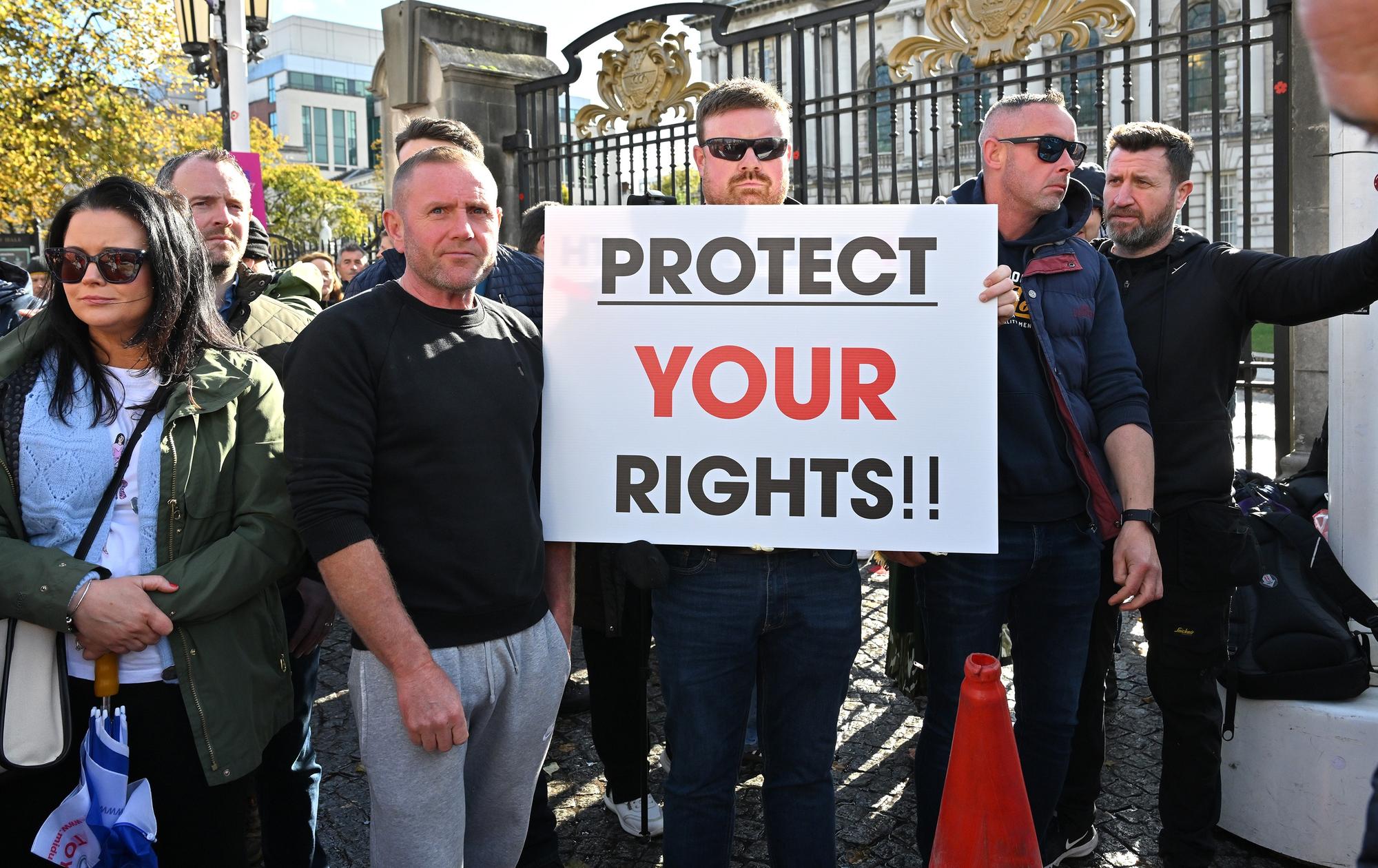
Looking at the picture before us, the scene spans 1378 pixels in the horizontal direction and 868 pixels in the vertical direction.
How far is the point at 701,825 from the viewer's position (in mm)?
2600

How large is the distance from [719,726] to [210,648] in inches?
47.8

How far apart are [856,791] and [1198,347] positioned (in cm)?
199

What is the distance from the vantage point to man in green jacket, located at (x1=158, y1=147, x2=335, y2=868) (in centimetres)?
306

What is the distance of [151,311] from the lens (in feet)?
8.04

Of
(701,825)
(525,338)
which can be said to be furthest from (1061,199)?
(701,825)

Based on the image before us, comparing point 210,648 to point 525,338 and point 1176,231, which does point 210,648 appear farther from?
point 1176,231

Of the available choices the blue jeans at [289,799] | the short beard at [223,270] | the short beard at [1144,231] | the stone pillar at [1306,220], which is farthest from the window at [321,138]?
the short beard at [1144,231]

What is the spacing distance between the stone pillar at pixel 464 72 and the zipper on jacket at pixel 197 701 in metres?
6.71

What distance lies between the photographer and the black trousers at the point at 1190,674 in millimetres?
3105

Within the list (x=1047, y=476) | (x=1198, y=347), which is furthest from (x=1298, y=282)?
(x=1047, y=476)

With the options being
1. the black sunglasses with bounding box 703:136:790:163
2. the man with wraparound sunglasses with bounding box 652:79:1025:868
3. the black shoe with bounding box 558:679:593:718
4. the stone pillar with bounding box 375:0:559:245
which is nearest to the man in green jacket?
the man with wraparound sunglasses with bounding box 652:79:1025:868

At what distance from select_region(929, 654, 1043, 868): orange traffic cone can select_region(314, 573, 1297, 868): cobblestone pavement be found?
108cm

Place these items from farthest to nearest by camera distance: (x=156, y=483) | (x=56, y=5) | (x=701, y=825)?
(x=56, y=5) → (x=701, y=825) → (x=156, y=483)

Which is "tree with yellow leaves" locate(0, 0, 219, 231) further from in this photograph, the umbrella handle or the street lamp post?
the umbrella handle
